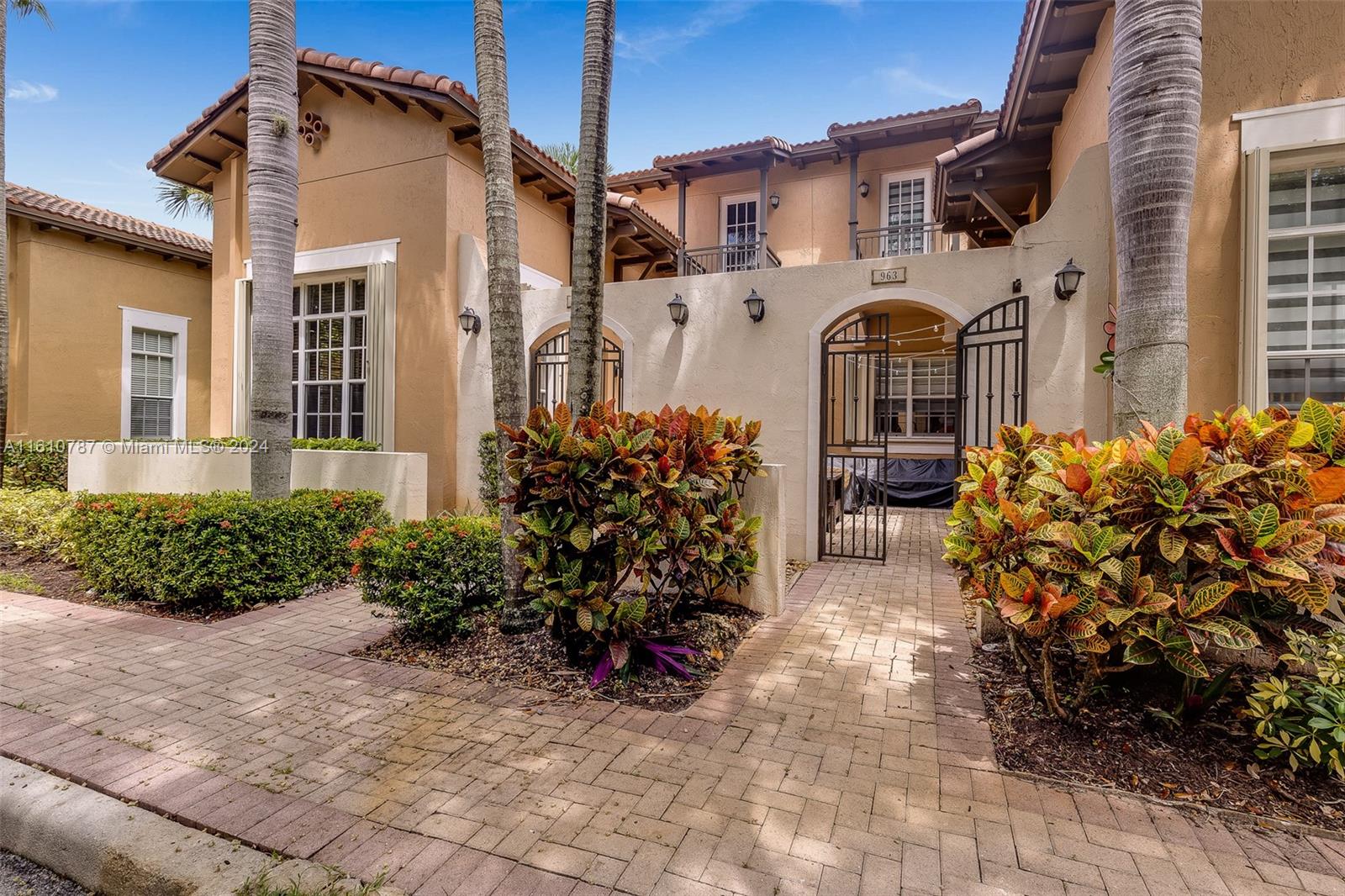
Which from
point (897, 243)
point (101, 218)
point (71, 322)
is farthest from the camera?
point (897, 243)

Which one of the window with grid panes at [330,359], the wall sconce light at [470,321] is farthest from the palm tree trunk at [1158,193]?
the window with grid panes at [330,359]

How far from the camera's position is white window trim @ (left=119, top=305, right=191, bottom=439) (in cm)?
1169

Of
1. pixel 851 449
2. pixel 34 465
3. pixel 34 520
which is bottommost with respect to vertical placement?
pixel 34 520

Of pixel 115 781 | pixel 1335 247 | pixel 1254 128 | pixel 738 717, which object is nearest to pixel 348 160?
pixel 115 781

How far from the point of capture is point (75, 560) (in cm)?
639

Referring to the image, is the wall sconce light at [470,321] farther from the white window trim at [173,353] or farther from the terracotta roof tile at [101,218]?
the white window trim at [173,353]

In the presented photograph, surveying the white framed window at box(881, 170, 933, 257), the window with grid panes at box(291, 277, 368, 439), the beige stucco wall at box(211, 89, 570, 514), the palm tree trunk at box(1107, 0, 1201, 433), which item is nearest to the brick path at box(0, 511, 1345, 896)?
the palm tree trunk at box(1107, 0, 1201, 433)

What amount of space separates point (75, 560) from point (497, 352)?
18.2 feet

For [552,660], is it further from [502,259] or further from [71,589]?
[71,589]

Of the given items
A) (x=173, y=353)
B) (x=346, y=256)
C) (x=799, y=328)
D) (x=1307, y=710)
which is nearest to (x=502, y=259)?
(x=799, y=328)

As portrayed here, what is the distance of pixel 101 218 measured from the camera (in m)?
11.4

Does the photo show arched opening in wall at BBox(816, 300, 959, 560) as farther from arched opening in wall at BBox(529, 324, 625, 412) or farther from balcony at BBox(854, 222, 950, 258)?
arched opening in wall at BBox(529, 324, 625, 412)

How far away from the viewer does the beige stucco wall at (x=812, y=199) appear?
44.2 feet

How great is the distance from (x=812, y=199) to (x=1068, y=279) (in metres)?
8.75
